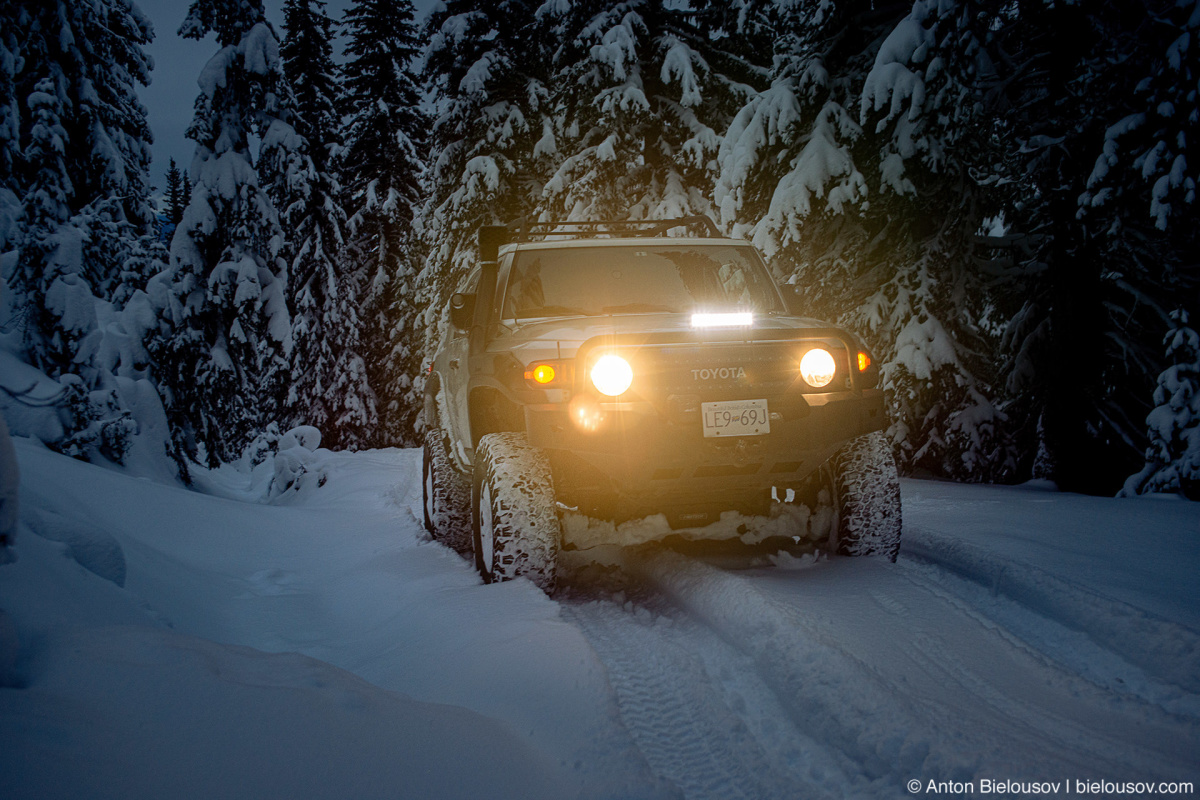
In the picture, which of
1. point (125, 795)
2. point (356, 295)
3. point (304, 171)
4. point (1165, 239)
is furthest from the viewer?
point (356, 295)

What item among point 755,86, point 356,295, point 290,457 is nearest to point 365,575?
point 290,457

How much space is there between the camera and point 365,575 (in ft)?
15.7

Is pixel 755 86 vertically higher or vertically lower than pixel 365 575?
higher

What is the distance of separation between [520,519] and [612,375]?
2.96 ft

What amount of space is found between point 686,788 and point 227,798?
4.03 ft

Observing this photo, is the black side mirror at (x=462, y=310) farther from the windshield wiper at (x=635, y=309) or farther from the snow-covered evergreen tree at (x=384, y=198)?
the snow-covered evergreen tree at (x=384, y=198)

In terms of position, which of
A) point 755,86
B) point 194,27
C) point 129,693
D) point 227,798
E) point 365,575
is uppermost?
point 194,27

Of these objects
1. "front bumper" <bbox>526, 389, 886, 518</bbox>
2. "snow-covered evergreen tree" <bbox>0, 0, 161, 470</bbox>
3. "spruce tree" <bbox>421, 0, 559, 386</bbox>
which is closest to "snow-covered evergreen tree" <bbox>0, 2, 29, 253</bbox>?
"snow-covered evergreen tree" <bbox>0, 0, 161, 470</bbox>

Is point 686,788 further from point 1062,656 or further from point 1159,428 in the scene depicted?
point 1159,428

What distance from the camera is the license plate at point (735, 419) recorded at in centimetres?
363

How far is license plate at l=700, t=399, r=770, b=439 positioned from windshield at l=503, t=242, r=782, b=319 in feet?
4.43

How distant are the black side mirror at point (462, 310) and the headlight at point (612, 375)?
1812 millimetres

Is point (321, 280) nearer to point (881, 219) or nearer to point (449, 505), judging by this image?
point (881, 219)

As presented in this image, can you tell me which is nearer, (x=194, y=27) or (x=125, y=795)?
(x=125, y=795)
